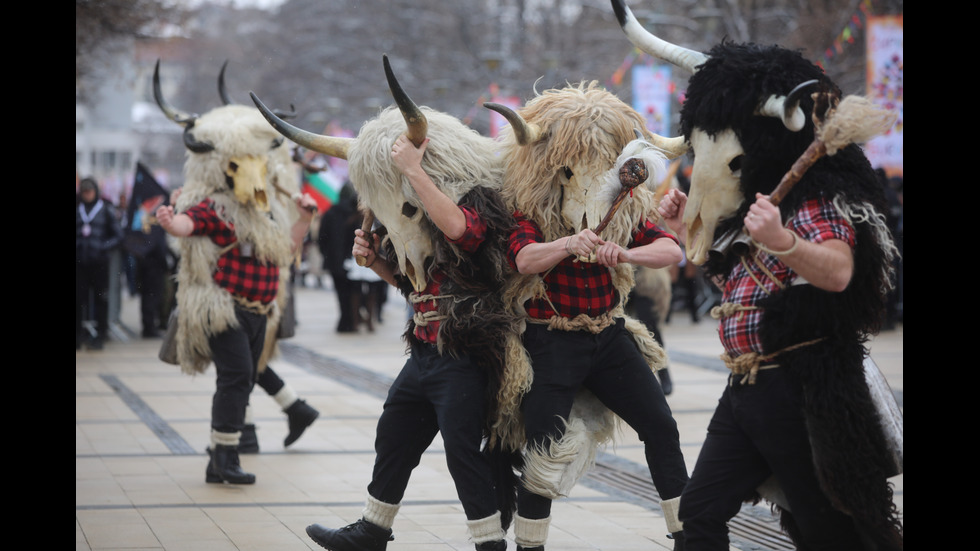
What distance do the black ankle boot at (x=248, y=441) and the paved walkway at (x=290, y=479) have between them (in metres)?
0.08

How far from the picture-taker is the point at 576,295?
4.26 metres

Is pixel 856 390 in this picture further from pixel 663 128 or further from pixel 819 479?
pixel 663 128

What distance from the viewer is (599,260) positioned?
13.0ft

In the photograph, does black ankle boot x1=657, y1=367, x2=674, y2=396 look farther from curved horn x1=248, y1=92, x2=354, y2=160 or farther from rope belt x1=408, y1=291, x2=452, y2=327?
curved horn x1=248, y1=92, x2=354, y2=160

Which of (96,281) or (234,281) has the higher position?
(234,281)

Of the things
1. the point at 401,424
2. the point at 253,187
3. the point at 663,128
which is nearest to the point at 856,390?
the point at 401,424

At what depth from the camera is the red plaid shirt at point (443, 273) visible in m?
4.19

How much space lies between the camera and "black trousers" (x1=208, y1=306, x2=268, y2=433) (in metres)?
6.27

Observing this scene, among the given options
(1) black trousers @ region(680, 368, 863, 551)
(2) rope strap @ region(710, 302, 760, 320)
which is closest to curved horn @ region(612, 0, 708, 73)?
(2) rope strap @ region(710, 302, 760, 320)

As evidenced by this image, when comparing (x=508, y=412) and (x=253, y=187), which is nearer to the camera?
(x=508, y=412)

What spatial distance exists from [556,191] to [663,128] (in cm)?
1198

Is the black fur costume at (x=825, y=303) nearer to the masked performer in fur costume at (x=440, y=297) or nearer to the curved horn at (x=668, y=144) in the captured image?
the curved horn at (x=668, y=144)

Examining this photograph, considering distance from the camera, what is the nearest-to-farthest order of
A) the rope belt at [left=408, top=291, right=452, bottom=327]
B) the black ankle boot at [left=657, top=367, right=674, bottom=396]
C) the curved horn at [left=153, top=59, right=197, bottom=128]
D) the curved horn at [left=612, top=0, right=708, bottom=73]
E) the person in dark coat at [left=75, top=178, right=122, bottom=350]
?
the curved horn at [left=612, top=0, right=708, bottom=73] → the rope belt at [left=408, top=291, right=452, bottom=327] → the curved horn at [left=153, top=59, right=197, bottom=128] → the black ankle boot at [left=657, top=367, right=674, bottom=396] → the person in dark coat at [left=75, top=178, right=122, bottom=350]
